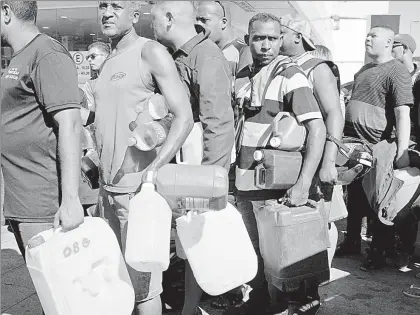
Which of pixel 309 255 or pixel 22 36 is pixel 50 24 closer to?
pixel 22 36

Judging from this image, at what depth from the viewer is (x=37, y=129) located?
93.8 inches

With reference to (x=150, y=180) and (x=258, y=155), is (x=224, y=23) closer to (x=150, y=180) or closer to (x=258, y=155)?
(x=258, y=155)

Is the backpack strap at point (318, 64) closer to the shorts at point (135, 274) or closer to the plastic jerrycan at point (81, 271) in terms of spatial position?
the shorts at point (135, 274)

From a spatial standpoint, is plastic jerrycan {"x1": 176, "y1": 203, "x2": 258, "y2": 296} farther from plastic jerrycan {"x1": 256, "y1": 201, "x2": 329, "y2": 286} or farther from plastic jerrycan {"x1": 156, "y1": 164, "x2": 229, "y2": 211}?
plastic jerrycan {"x1": 256, "y1": 201, "x2": 329, "y2": 286}

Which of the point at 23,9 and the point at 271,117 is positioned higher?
the point at 23,9

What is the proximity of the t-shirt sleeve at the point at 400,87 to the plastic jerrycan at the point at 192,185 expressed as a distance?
218 centimetres

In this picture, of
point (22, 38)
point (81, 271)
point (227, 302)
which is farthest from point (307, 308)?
point (22, 38)

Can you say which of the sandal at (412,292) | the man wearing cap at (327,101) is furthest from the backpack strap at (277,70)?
the sandal at (412,292)

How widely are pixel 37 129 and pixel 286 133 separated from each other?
4.31ft

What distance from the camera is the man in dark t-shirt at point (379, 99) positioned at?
3893 millimetres

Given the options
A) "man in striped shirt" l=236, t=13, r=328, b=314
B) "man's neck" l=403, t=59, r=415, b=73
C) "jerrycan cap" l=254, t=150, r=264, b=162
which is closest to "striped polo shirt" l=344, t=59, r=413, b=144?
"man's neck" l=403, t=59, r=415, b=73

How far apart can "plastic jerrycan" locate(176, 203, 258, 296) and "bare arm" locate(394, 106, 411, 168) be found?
173cm

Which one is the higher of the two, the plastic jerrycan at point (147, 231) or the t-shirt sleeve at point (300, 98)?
the t-shirt sleeve at point (300, 98)

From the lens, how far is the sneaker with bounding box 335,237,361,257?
4.60 metres
